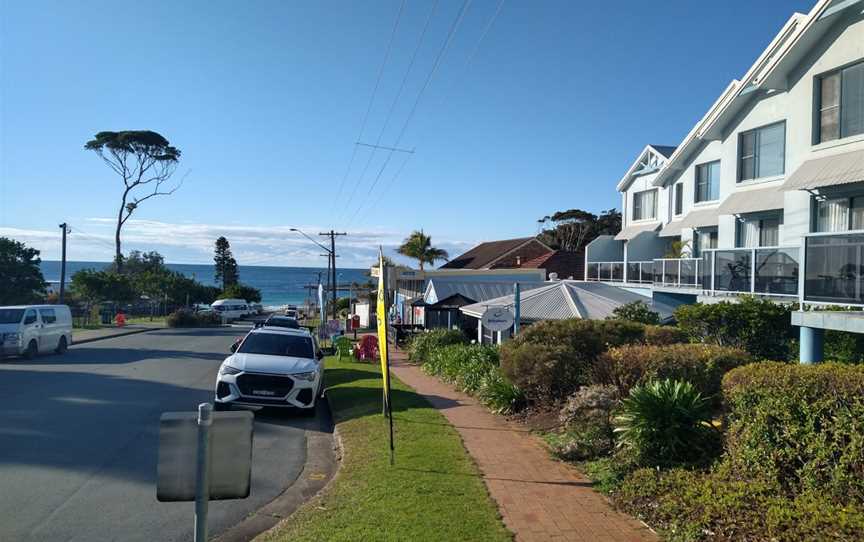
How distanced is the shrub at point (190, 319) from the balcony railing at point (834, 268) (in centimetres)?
4644

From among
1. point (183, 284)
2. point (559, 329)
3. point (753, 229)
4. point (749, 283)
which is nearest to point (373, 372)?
point (559, 329)

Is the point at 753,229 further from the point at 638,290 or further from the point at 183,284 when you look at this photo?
the point at 183,284

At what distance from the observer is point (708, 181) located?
25469mm

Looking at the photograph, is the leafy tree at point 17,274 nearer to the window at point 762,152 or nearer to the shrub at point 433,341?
the shrub at point 433,341

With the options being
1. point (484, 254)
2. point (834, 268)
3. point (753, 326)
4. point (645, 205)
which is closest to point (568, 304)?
point (753, 326)

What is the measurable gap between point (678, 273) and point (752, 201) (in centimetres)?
315

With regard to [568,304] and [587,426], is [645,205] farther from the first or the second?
[587,426]

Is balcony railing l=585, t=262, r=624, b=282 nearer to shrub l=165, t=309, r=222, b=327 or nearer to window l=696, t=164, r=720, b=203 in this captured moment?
window l=696, t=164, r=720, b=203

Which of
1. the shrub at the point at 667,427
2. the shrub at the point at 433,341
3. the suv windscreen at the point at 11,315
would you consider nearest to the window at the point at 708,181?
the shrub at the point at 433,341

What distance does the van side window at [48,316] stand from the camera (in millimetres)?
25469

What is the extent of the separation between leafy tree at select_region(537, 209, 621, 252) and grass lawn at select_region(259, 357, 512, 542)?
55289 millimetres

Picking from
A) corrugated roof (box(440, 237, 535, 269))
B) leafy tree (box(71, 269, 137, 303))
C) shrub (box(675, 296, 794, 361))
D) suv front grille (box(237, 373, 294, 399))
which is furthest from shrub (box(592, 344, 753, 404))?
leafy tree (box(71, 269, 137, 303))

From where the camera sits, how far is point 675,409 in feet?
26.4

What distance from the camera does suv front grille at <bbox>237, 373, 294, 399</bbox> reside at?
44.5 ft
